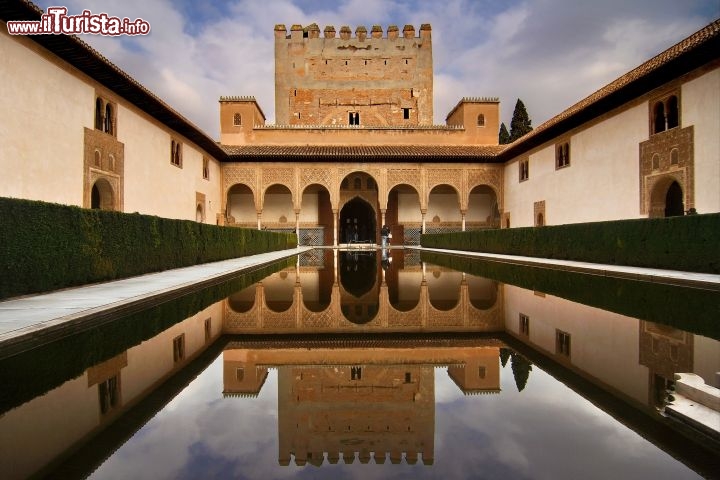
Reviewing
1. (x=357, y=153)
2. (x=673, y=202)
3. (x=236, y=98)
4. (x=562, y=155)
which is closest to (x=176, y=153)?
(x=357, y=153)

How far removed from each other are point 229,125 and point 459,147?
12.6 meters

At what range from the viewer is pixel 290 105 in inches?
1235

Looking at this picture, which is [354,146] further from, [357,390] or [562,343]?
[357,390]

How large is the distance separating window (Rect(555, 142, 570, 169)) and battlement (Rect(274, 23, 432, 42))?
58.8 ft

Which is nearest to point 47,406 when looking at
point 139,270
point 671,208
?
point 139,270

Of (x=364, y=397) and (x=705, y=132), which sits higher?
(x=705, y=132)

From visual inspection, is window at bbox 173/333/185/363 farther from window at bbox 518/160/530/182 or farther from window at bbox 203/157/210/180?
window at bbox 518/160/530/182

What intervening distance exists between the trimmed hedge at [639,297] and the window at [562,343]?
36.9 inches

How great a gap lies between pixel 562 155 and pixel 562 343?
52.9ft

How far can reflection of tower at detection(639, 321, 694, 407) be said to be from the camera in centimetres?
221

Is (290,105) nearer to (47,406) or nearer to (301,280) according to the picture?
(301,280)

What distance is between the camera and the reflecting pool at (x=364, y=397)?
1.53 m

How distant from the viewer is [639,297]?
5473 millimetres

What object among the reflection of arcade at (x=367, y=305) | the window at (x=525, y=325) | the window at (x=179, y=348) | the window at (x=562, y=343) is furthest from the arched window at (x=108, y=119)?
the window at (x=562, y=343)
